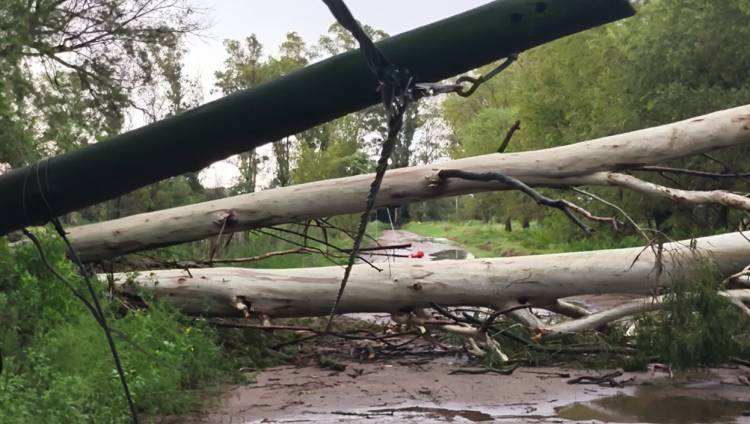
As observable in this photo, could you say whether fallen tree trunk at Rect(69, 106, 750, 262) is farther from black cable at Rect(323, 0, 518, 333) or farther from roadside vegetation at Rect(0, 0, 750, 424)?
black cable at Rect(323, 0, 518, 333)

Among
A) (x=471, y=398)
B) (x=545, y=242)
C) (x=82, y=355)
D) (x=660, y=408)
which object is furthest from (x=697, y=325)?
(x=545, y=242)

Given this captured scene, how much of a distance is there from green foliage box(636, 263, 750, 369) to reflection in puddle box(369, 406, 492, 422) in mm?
2057

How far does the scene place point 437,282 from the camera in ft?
25.6

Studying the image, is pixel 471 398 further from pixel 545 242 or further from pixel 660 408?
pixel 545 242

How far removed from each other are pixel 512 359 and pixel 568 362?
53cm

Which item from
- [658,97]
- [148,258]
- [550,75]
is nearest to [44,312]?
[148,258]

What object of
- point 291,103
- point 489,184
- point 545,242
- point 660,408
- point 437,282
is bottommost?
point 660,408

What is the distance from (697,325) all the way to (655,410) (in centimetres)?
123

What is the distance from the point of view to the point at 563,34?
1.20 m

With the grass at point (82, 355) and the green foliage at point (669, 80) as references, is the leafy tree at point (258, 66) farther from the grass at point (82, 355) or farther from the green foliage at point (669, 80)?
the grass at point (82, 355)

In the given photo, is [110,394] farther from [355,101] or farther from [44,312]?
[355,101]

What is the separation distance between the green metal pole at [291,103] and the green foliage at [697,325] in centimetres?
625

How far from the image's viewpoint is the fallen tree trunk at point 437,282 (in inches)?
299

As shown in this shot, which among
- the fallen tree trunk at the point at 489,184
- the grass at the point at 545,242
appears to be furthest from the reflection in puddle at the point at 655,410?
the grass at the point at 545,242
